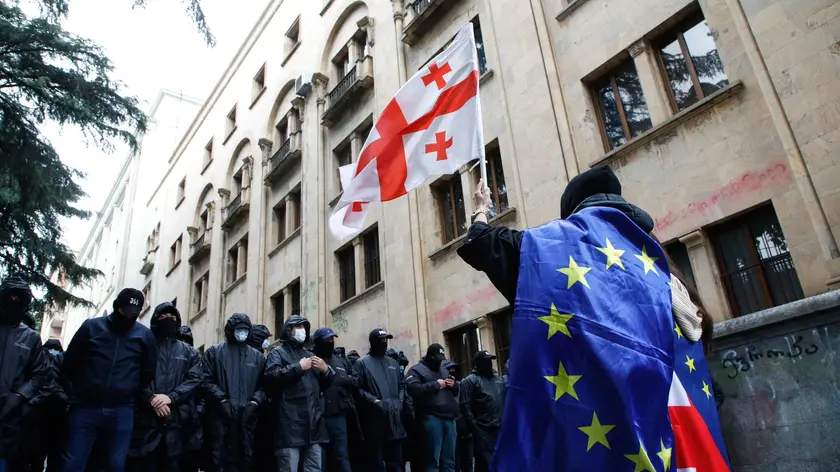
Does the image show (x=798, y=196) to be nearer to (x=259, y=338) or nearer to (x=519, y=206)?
(x=519, y=206)

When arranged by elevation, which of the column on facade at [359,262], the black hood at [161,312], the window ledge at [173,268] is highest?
the window ledge at [173,268]

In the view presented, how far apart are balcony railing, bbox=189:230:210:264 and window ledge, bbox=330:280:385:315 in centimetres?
1331

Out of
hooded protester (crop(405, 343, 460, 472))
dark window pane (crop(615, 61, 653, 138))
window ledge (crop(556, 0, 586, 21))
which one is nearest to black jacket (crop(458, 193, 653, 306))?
hooded protester (crop(405, 343, 460, 472))

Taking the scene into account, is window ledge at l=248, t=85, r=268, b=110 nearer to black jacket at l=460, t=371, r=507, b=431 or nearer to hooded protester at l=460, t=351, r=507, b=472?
hooded protester at l=460, t=351, r=507, b=472

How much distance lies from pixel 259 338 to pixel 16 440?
2.54m

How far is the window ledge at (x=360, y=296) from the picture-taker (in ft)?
50.5

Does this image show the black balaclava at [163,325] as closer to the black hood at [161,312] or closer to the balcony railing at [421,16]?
the black hood at [161,312]

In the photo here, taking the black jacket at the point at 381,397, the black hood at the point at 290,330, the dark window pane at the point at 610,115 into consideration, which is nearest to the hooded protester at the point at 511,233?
the black hood at the point at 290,330

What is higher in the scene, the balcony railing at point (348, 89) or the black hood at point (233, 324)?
the balcony railing at point (348, 89)

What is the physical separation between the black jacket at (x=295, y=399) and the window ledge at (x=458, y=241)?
19.9 ft

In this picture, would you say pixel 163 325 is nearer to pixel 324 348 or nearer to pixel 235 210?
pixel 324 348

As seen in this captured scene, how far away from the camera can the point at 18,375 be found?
489 cm

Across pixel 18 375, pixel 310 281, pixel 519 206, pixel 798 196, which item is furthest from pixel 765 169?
pixel 310 281

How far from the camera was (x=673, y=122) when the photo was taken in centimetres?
931
